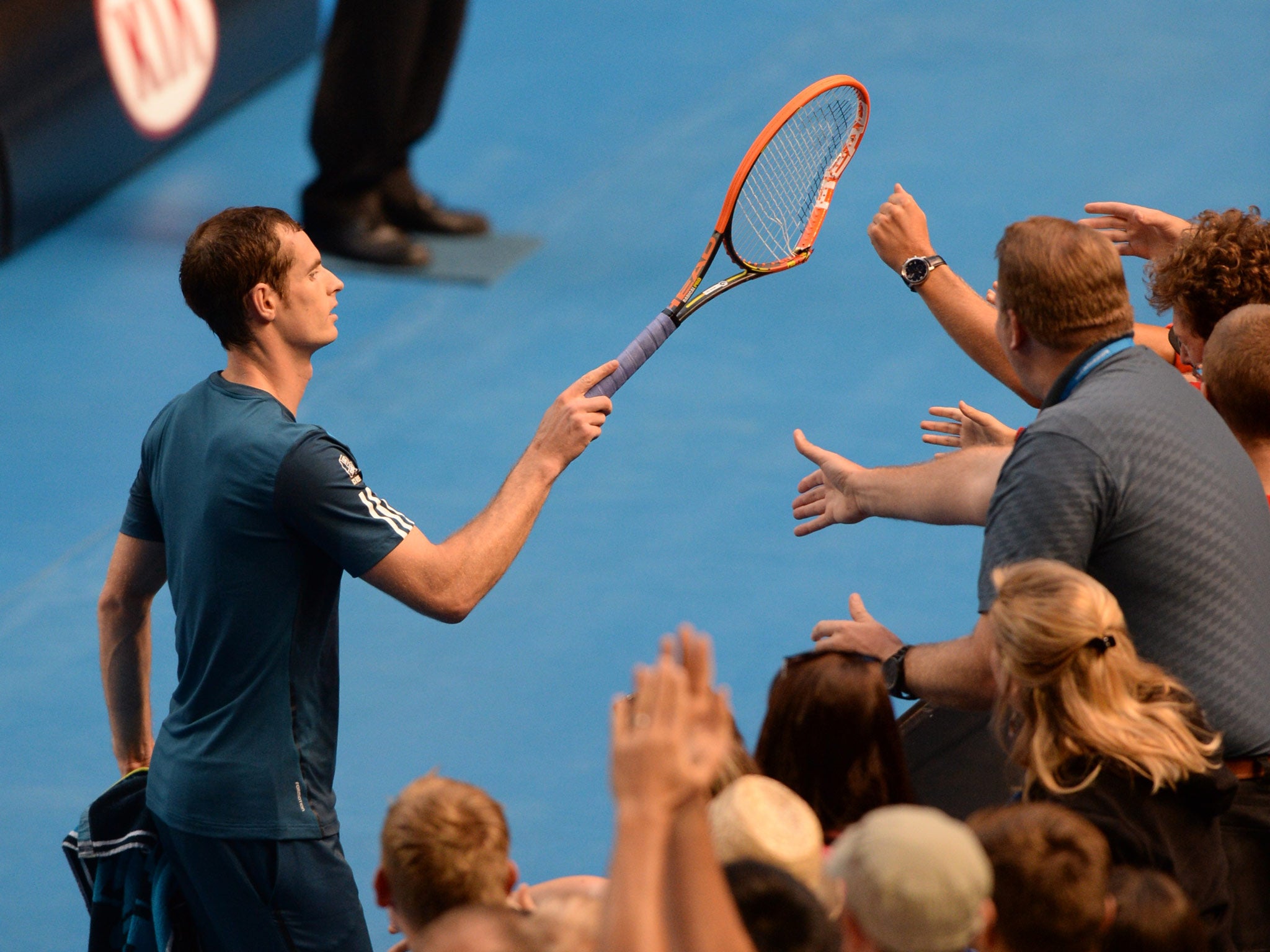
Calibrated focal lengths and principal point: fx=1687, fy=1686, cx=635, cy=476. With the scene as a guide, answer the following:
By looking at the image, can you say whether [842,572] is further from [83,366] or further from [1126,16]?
[1126,16]

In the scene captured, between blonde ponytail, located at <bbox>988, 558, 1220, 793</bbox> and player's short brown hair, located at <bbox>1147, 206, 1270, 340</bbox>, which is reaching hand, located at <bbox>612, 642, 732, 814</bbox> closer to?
blonde ponytail, located at <bbox>988, 558, 1220, 793</bbox>

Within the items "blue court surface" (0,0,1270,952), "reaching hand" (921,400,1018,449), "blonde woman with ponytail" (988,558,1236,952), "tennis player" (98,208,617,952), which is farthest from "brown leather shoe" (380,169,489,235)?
"blonde woman with ponytail" (988,558,1236,952)

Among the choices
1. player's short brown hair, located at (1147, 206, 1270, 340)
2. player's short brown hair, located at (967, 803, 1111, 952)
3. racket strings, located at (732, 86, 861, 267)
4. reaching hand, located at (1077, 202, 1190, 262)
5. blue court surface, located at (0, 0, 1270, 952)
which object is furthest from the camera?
blue court surface, located at (0, 0, 1270, 952)

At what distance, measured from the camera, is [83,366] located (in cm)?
763

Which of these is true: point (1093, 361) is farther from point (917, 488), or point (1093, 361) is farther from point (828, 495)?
point (828, 495)

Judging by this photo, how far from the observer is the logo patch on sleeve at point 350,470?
326 cm

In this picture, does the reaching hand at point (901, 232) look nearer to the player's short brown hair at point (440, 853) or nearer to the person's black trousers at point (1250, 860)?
the person's black trousers at point (1250, 860)

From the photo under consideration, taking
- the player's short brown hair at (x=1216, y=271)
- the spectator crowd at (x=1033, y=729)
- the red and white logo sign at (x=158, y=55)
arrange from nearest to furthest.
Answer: the spectator crowd at (x=1033, y=729), the player's short brown hair at (x=1216, y=271), the red and white logo sign at (x=158, y=55)

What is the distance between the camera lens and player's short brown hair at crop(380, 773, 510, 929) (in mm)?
2828

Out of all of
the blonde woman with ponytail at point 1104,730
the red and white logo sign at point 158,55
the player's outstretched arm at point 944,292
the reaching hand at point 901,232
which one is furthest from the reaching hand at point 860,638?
the red and white logo sign at point 158,55

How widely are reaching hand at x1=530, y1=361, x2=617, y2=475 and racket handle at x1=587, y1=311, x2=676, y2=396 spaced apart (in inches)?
2.8

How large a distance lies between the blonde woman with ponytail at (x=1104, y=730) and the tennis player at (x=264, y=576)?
1.05m

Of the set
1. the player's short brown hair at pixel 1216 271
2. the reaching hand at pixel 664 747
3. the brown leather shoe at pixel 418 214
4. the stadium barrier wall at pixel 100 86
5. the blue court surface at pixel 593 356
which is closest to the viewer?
the reaching hand at pixel 664 747

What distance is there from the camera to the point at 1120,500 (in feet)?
10.3
